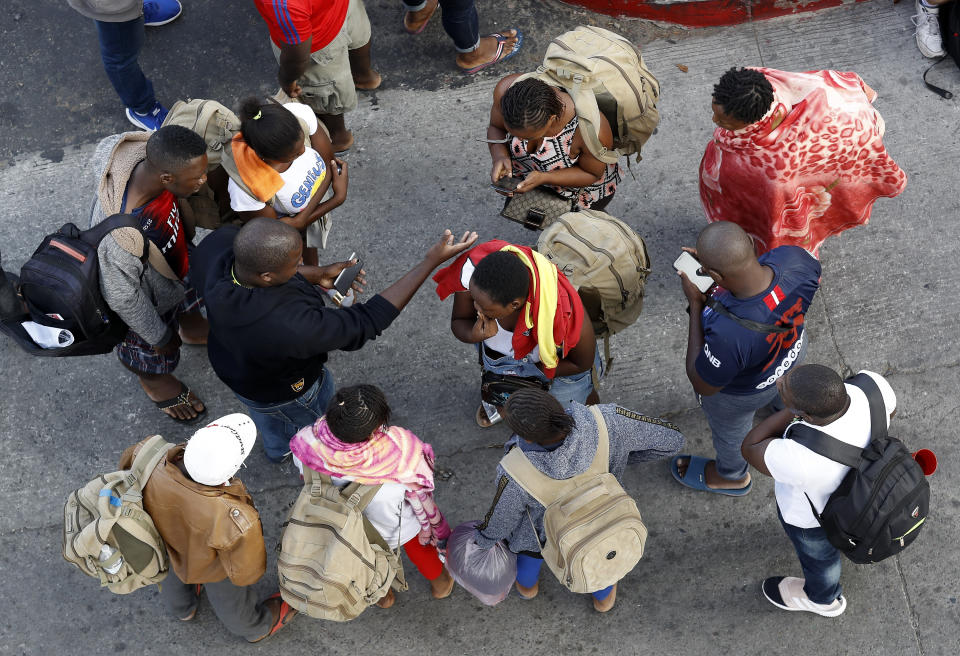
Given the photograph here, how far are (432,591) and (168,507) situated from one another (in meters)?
1.56

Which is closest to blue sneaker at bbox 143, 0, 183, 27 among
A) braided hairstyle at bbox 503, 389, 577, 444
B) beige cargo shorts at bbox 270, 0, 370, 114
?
beige cargo shorts at bbox 270, 0, 370, 114

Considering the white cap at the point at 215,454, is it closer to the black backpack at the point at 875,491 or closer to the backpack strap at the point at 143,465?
the backpack strap at the point at 143,465

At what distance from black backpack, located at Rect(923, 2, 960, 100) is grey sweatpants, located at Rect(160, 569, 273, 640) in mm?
5358

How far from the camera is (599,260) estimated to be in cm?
359

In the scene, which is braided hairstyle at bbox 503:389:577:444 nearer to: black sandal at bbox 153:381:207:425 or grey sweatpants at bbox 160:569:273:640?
grey sweatpants at bbox 160:569:273:640

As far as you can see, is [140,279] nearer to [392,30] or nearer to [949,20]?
[392,30]

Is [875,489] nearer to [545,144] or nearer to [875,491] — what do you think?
[875,491]

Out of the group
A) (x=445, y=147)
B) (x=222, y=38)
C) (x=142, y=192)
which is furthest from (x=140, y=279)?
(x=222, y=38)

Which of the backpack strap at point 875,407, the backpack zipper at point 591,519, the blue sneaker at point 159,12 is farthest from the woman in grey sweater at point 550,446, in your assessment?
the blue sneaker at point 159,12

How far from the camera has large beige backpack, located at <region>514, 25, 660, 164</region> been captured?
3928mm

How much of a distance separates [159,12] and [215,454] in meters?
4.37

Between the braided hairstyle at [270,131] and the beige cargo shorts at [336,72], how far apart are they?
1.17 metres

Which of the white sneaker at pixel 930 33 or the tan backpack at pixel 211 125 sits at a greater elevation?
the tan backpack at pixel 211 125

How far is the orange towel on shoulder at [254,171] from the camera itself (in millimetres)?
3822
